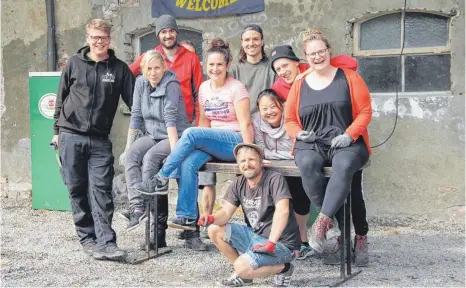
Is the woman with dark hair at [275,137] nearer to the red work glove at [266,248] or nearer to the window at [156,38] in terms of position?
the red work glove at [266,248]

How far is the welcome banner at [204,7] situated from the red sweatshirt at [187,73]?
1923mm

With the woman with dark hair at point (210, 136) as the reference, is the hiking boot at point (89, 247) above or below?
below

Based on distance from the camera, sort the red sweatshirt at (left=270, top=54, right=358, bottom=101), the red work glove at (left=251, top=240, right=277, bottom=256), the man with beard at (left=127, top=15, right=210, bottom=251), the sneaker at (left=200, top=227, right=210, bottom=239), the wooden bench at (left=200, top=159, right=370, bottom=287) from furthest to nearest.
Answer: the sneaker at (left=200, top=227, right=210, bottom=239) → the man with beard at (left=127, top=15, right=210, bottom=251) → the red sweatshirt at (left=270, top=54, right=358, bottom=101) → the wooden bench at (left=200, top=159, right=370, bottom=287) → the red work glove at (left=251, top=240, right=277, bottom=256)

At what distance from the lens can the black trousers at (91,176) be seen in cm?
602

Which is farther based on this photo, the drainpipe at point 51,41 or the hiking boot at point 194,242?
the drainpipe at point 51,41

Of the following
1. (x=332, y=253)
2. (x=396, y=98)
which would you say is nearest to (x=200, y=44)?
(x=396, y=98)

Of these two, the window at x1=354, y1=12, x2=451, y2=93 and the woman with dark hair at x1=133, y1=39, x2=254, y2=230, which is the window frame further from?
the woman with dark hair at x1=133, y1=39, x2=254, y2=230

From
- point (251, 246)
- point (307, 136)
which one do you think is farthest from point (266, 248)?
point (307, 136)

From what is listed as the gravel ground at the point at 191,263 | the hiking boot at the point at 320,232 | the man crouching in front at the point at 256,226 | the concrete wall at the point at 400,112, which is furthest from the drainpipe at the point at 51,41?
the hiking boot at the point at 320,232

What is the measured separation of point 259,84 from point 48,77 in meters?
3.56

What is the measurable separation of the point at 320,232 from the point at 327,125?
872 mm

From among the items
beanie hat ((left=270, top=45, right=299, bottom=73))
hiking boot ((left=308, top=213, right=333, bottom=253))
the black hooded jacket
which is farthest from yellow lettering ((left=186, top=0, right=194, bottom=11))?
hiking boot ((left=308, top=213, right=333, bottom=253))

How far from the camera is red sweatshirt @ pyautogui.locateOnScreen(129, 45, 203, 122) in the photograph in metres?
6.41

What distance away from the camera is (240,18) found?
8.27 metres
